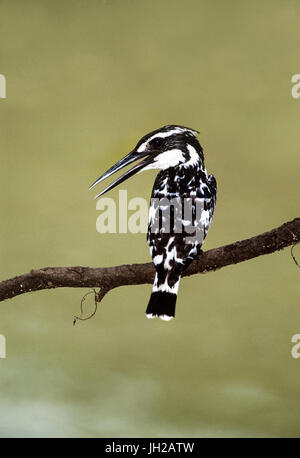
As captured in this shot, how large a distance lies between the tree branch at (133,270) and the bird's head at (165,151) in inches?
17.6

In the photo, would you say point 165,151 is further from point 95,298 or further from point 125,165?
point 95,298

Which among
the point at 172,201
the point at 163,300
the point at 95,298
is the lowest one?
the point at 163,300

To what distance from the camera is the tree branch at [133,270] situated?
2102 millimetres

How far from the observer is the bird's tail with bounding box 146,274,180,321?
2115 mm

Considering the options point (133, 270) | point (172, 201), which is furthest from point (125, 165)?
point (133, 270)

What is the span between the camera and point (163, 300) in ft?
6.94

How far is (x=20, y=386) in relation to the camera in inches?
101

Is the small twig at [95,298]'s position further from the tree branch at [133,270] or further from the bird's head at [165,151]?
the bird's head at [165,151]

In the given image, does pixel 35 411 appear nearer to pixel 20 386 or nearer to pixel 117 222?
pixel 20 386

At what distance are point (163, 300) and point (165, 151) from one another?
0.67 metres

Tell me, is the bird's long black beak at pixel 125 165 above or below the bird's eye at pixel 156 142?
below

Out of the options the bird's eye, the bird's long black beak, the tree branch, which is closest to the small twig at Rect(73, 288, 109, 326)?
the tree branch

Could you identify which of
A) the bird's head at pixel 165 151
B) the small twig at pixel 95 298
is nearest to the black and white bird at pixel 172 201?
the bird's head at pixel 165 151
